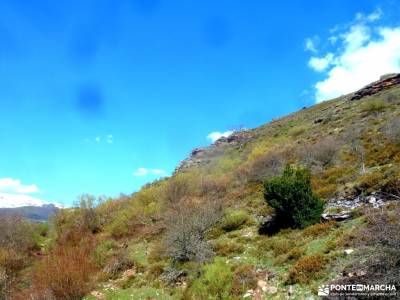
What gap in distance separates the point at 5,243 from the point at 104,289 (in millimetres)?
10950

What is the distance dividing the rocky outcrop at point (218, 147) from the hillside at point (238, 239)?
71.2 ft

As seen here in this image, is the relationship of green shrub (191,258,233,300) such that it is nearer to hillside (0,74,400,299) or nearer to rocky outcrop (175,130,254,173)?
hillside (0,74,400,299)

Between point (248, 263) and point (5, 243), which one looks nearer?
point (248, 263)

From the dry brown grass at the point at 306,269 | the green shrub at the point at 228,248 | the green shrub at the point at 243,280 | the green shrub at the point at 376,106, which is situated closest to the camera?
the dry brown grass at the point at 306,269

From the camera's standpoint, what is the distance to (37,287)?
11750 millimetres

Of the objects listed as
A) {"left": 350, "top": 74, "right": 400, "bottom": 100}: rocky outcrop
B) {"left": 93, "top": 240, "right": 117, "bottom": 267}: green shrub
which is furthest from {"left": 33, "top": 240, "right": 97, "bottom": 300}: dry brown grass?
{"left": 350, "top": 74, "right": 400, "bottom": 100}: rocky outcrop

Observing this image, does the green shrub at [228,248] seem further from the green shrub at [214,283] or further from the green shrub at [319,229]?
the green shrub at [319,229]

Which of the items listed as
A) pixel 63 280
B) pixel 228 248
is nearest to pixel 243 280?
pixel 228 248

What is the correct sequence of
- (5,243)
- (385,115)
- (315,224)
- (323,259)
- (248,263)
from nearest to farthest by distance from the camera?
(323,259), (248,263), (315,224), (5,243), (385,115)

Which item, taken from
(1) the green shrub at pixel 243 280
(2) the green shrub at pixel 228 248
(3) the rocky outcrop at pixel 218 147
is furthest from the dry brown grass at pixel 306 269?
(3) the rocky outcrop at pixel 218 147

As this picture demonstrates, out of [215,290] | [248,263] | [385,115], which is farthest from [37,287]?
[385,115]

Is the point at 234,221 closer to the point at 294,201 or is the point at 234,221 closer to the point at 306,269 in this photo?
the point at 294,201

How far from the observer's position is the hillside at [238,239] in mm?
9438

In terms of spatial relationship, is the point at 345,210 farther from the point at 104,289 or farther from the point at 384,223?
the point at 104,289
